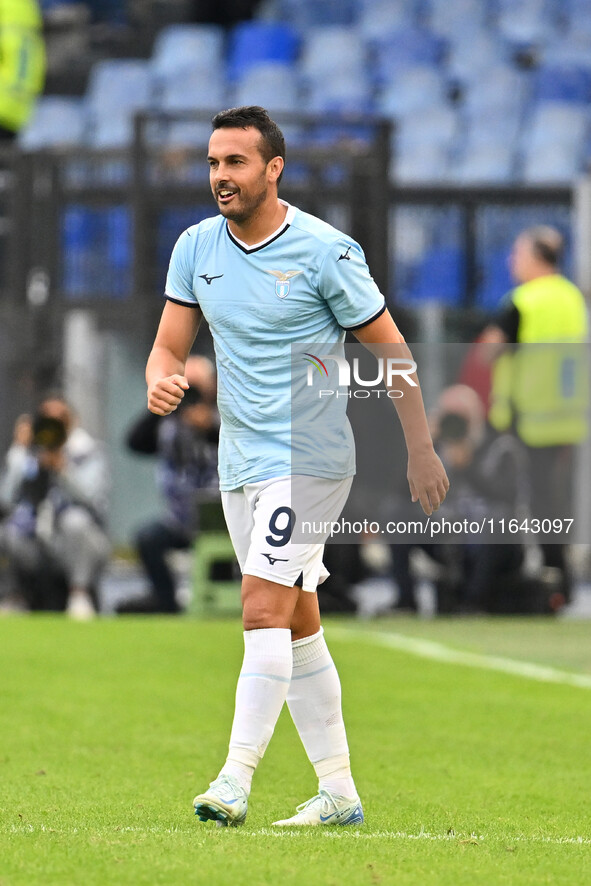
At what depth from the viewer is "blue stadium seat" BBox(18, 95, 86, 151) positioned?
2147 cm

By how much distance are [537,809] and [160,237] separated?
989cm

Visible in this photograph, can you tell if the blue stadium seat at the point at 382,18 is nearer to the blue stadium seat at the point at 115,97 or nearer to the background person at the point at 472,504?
the blue stadium seat at the point at 115,97

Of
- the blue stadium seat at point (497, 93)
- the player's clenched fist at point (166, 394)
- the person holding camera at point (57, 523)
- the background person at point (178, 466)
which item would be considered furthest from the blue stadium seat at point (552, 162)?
the player's clenched fist at point (166, 394)

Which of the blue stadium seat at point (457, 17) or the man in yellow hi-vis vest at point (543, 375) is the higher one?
the blue stadium seat at point (457, 17)

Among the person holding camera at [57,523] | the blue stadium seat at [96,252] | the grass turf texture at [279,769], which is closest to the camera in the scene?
the grass turf texture at [279,769]

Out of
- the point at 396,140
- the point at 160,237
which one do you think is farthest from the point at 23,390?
the point at 396,140

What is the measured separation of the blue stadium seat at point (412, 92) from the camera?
2125 centimetres

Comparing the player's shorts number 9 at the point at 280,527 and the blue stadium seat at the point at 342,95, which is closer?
the player's shorts number 9 at the point at 280,527

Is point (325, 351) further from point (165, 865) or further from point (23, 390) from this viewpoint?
point (23, 390)

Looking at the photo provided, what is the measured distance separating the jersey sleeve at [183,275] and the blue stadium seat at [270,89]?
1724 centimetres

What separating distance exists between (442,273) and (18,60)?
7.01 m

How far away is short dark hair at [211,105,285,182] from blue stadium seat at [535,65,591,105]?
1801 cm

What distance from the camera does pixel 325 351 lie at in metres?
4.16

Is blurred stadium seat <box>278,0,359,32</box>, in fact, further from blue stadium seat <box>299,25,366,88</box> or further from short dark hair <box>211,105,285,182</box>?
short dark hair <box>211,105,285,182</box>
